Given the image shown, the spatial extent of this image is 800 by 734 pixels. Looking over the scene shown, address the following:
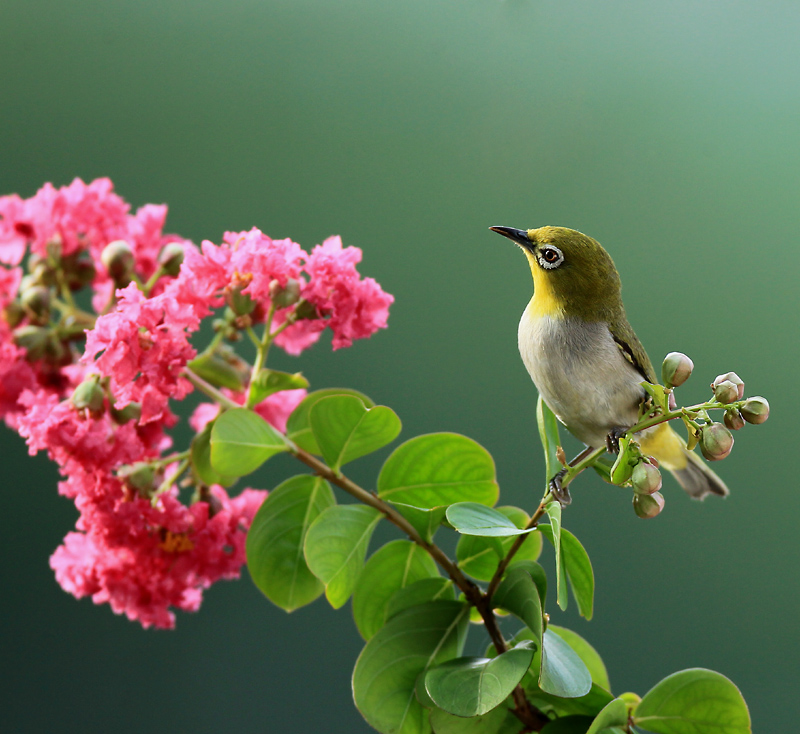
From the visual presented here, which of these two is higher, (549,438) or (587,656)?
(549,438)

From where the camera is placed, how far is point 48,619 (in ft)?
6.17

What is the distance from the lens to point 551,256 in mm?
544

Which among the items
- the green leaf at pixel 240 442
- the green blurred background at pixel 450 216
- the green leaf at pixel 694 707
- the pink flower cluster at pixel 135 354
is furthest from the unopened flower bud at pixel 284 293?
the green blurred background at pixel 450 216

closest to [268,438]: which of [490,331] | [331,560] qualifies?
[331,560]

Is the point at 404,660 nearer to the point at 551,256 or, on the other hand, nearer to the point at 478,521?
the point at 478,521

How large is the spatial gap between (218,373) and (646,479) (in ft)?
1.56

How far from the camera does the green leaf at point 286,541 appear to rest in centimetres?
64

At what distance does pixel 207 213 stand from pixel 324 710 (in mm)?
1409

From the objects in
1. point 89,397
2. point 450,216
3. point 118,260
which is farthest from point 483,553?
point 450,216

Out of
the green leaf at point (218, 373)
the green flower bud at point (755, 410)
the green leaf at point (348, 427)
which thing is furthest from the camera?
the green leaf at point (218, 373)

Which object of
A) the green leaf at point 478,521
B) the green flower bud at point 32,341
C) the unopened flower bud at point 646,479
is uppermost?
the green flower bud at point 32,341

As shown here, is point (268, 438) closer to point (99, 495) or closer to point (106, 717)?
point (99, 495)

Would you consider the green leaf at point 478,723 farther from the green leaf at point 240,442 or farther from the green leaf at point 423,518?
the green leaf at point 240,442

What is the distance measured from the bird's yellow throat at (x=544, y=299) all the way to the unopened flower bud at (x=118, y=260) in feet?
1.53
